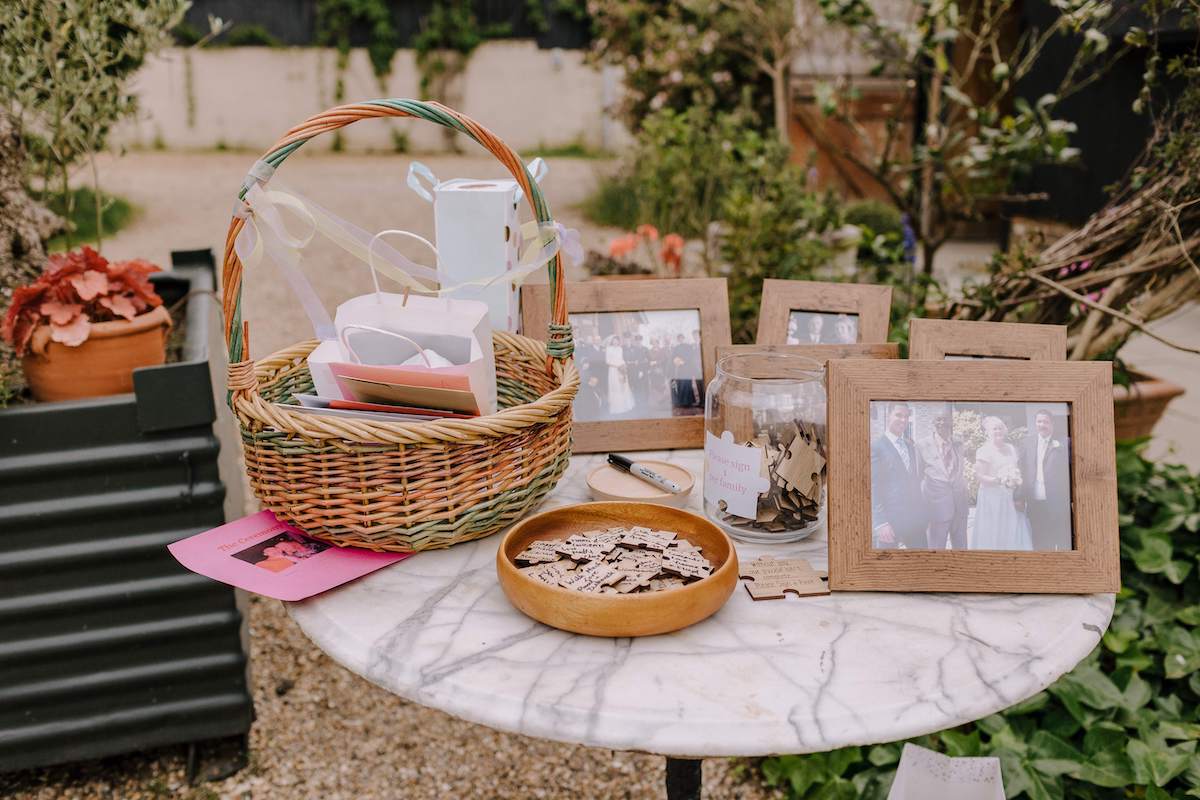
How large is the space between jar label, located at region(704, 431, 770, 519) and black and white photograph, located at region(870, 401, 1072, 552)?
139 millimetres

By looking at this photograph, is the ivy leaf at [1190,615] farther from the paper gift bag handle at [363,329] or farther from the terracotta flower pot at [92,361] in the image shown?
the terracotta flower pot at [92,361]

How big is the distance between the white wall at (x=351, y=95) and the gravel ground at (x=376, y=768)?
11106mm

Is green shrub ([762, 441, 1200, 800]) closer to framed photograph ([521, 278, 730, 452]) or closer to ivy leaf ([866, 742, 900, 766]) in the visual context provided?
ivy leaf ([866, 742, 900, 766])

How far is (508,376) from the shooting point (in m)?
1.41

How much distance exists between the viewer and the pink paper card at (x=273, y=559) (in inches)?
40.1

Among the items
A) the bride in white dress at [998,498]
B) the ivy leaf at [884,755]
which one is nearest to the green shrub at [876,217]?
the ivy leaf at [884,755]

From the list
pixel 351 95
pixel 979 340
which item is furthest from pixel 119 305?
pixel 351 95

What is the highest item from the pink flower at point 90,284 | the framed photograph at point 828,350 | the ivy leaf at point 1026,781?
the pink flower at point 90,284

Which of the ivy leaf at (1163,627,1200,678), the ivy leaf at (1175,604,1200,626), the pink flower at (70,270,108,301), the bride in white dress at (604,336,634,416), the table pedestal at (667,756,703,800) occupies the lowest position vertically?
the ivy leaf at (1163,627,1200,678)

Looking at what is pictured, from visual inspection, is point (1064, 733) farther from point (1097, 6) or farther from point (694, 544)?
point (1097, 6)

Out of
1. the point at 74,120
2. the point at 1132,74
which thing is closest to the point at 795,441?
the point at 74,120

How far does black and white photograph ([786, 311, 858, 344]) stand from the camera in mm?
1378

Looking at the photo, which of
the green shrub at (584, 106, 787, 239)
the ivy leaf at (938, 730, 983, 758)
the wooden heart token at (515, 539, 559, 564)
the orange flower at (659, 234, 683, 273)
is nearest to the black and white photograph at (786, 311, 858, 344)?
the wooden heart token at (515, 539, 559, 564)

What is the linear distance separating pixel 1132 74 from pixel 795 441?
4316mm
